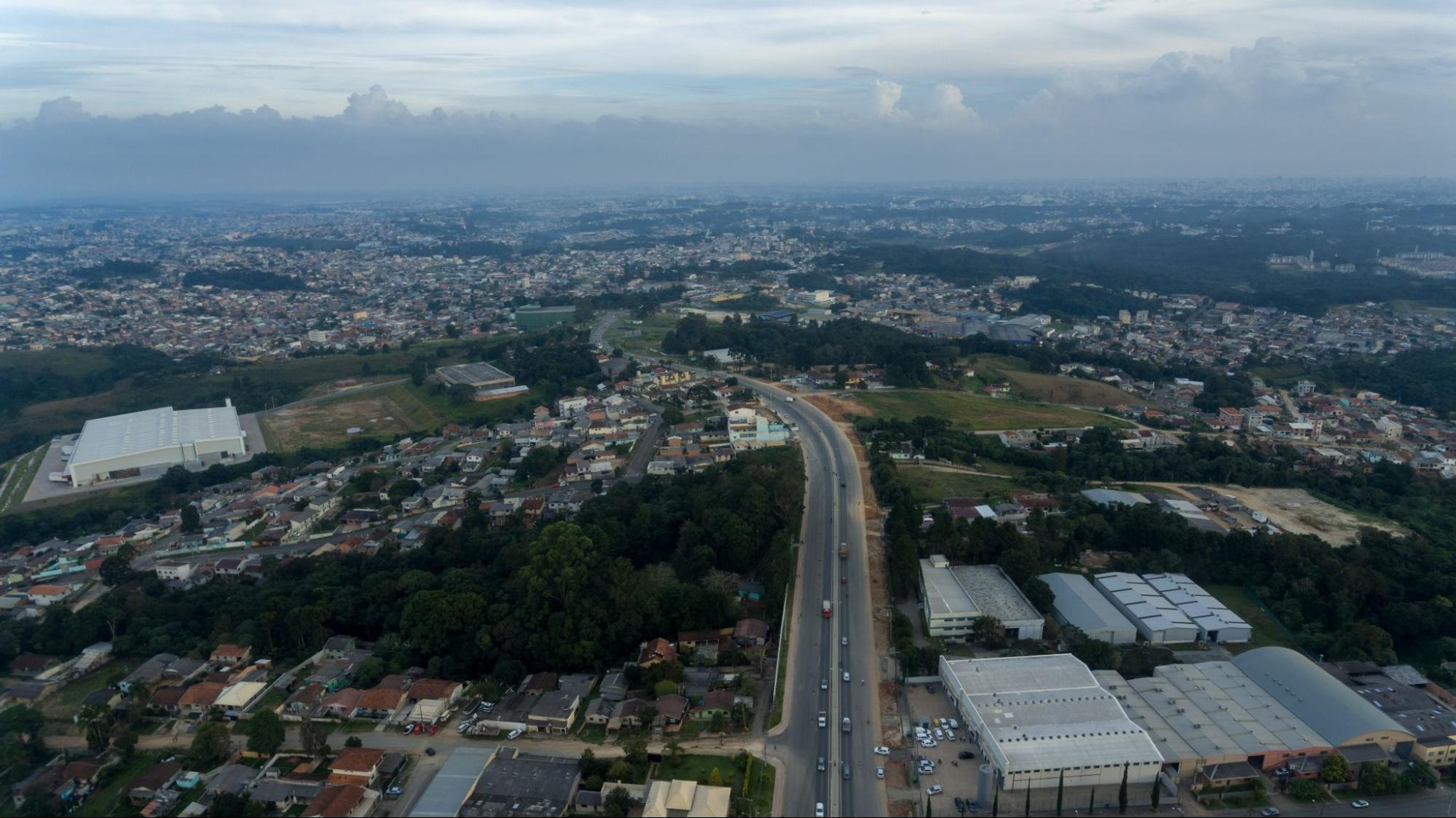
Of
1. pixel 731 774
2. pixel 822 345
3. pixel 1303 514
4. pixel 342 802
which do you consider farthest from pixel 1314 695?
pixel 822 345

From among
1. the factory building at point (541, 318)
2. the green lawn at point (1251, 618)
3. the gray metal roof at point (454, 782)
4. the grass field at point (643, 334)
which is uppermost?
the factory building at point (541, 318)

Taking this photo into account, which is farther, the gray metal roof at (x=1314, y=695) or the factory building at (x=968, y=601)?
the factory building at (x=968, y=601)

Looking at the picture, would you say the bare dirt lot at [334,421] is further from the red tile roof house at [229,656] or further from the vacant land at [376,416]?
the red tile roof house at [229,656]

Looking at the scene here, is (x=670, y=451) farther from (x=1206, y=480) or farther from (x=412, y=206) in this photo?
(x=412, y=206)

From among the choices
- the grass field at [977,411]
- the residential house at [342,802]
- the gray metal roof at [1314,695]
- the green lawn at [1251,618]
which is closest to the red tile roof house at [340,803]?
the residential house at [342,802]

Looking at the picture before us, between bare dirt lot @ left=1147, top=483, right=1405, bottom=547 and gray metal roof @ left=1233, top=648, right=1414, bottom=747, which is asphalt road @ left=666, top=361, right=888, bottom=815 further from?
bare dirt lot @ left=1147, top=483, right=1405, bottom=547

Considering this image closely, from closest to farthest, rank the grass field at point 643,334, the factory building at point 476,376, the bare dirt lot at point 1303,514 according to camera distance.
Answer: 1. the bare dirt lot at point 1303,514
2. the factory building at point 476,376
3. the grass field at point 643,334

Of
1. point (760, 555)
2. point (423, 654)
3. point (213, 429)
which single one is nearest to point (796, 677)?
point (760, 555)

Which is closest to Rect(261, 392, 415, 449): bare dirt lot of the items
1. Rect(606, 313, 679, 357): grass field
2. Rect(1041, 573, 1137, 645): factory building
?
Rect(606, 313, 679, 357): grass field
